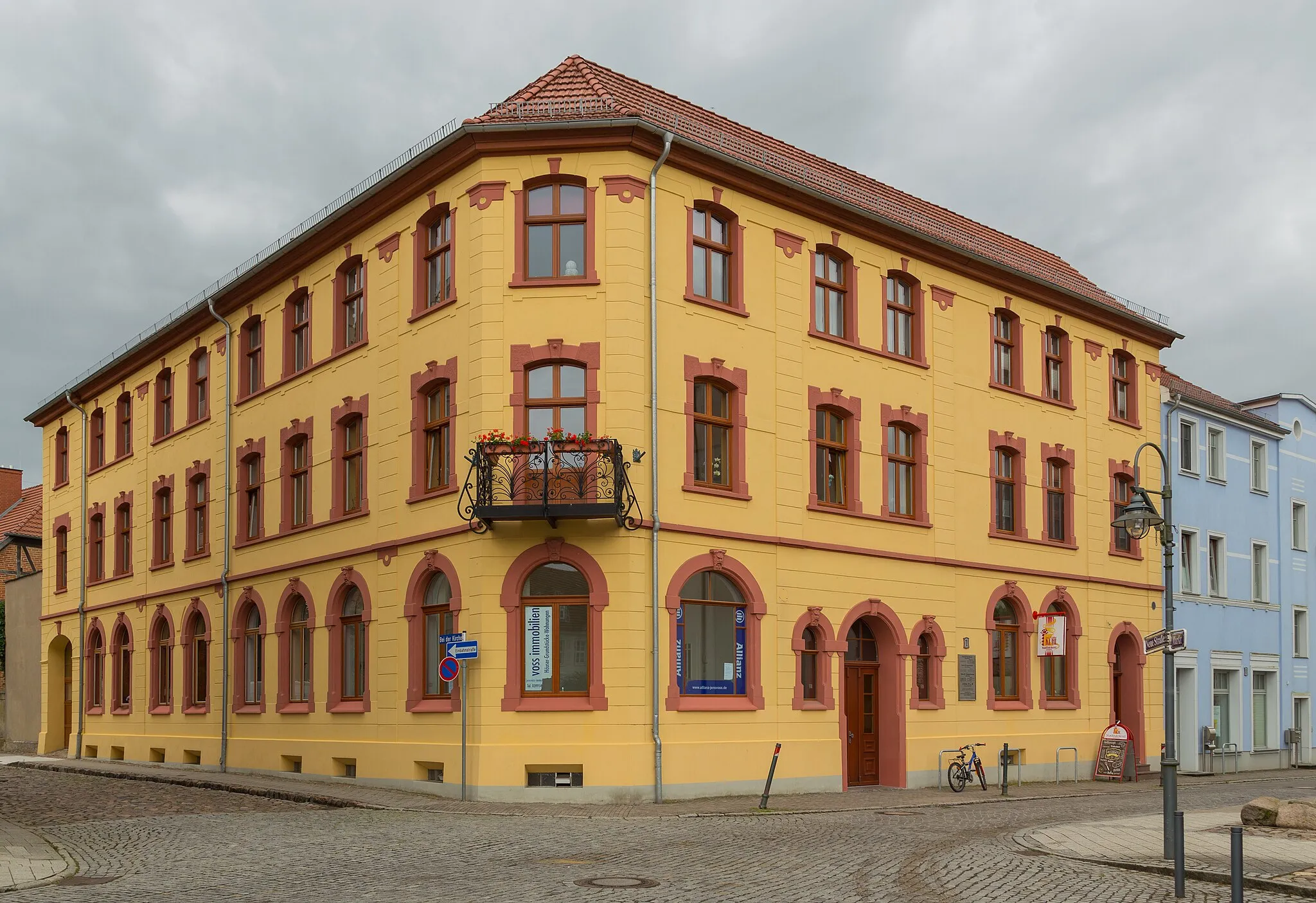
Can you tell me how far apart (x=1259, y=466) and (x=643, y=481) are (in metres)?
25.8

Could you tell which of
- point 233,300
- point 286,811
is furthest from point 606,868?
point 233,300

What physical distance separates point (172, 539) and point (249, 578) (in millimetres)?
5643

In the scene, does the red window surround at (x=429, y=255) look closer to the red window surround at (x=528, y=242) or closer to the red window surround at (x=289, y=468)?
the red window surround at (x=528, y=242)

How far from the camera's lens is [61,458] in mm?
44906

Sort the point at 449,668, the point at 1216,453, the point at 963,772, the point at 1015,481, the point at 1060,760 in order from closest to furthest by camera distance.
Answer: the point at 449,668, the point at 963,772, the point at 1060,760, the point at 1015,481, the point at 1216,453

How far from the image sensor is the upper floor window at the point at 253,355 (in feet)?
106

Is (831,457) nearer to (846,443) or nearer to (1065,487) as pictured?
(846,443)

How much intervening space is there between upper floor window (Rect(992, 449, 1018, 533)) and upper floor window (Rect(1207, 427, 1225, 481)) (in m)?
11.0

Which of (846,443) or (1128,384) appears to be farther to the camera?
(1128,384)

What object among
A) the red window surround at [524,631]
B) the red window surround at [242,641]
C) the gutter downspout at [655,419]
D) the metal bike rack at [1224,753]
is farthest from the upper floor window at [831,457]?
the metal bike rack at [1224,753]

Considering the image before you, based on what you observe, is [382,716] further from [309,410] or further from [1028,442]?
[1028,442]

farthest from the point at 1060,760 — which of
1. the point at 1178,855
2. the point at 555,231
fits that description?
the point at 1178,855

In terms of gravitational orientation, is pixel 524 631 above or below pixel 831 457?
below

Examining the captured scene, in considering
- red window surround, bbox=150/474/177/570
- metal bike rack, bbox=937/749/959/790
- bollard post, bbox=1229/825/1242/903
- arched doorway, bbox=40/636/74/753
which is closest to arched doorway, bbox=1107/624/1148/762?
metal bike rack, bbox=937/749/959/790
